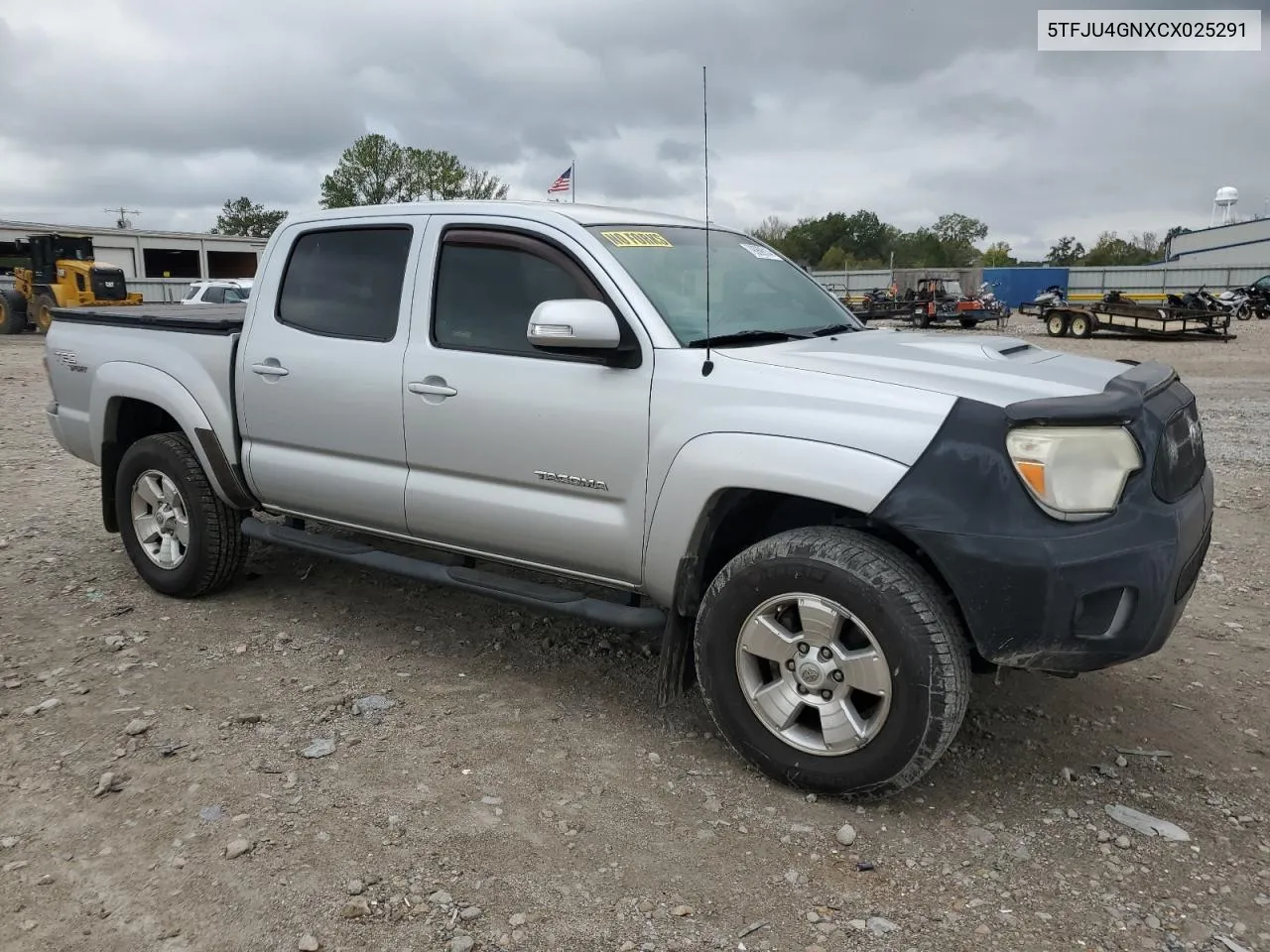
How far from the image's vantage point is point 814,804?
122 inches

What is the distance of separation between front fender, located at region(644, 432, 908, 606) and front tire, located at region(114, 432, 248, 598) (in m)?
2.46

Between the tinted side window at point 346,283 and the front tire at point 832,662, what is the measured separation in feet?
6.18

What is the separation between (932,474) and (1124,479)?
546 mm

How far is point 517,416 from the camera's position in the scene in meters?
3.52

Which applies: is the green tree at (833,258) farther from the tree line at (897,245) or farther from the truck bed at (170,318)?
the truck bed at (170,318)

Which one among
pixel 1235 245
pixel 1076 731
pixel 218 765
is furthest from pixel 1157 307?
pixel 1235 245

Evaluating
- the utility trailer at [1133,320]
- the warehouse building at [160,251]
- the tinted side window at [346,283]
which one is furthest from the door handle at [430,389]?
the warehouse building at [160,251]

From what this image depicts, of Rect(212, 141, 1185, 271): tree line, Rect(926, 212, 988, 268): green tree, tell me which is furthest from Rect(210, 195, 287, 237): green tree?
Rect(926, 212, 988, 268): green tree

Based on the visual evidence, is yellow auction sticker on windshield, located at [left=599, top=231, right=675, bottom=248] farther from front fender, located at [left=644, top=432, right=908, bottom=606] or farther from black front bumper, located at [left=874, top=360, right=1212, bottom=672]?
black front bumper, located at [left=874, top=360, right=1212, bottom=672]

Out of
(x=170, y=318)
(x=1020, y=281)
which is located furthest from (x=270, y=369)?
(x=1020, y=281)

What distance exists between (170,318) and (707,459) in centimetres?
313

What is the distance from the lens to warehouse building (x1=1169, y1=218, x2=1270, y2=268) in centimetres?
6206

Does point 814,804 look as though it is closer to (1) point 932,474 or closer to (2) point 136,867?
(1) point 932,474

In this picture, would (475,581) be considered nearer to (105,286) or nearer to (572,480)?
(572,480)
